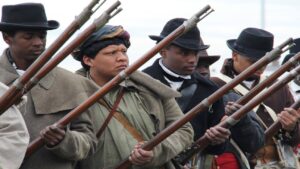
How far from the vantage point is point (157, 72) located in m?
9.24

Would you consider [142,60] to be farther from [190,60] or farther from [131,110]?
[190,60]

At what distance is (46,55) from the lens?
6.82 meters

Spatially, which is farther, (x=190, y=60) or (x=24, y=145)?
(x=190, y=60)

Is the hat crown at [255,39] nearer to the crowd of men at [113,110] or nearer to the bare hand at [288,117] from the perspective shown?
the crowd of men at [113,110]

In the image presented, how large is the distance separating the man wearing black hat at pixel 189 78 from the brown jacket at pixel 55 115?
1.38m

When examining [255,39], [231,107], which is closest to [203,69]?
[255,39]

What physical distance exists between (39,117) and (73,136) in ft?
0.96

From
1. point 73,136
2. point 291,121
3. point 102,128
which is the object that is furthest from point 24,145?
point 291,121

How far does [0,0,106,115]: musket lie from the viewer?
6645 millimetres

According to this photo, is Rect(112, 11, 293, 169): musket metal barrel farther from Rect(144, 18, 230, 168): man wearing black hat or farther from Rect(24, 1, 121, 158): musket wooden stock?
Rect(24, 1, 121, 158): musket wooden stock

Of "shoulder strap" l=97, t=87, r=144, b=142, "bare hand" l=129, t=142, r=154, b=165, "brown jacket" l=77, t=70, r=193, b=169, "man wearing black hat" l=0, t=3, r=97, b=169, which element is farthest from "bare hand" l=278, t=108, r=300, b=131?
"man wearing black hat" l=0, t=3, r=97, b=169

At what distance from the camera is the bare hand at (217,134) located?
869 cm

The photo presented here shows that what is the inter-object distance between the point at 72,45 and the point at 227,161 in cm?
316

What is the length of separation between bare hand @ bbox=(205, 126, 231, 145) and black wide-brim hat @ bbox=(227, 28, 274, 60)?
1592 mm
